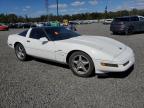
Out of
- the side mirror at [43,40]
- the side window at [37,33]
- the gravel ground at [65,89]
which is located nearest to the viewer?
the gravel ground at [65,89]

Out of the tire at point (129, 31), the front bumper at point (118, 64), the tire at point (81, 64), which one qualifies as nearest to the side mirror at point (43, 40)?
the tire at point (81, 64)

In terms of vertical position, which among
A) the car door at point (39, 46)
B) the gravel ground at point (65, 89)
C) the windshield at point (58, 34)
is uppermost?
the windshield at point (58, 34)

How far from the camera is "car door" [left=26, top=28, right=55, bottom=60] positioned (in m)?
5.75

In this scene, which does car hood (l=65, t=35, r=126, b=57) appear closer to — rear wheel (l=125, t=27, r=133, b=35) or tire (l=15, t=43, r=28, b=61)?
tire (l=15, t=43, r=28, b=61)

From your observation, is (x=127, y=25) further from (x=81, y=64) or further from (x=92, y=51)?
(x=92, y=51)

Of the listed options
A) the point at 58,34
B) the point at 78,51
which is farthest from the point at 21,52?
the point at 78,51

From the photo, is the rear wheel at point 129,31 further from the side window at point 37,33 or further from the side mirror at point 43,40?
the side mirror at point 43,40

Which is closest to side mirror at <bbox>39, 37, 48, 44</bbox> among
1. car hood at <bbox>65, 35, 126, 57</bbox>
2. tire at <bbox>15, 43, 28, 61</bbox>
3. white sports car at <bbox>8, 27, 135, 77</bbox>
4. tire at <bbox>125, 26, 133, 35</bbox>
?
white sports car at <bbox>8, 27, 135, 77</bbox>

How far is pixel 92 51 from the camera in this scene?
4.89 meters

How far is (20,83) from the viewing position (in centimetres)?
493

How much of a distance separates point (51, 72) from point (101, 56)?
5.36 ft

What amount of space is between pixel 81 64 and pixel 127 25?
11.8 meters

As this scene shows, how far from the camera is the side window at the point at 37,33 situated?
6.27 meters

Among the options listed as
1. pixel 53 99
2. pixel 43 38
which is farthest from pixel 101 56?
pixel 43 38
